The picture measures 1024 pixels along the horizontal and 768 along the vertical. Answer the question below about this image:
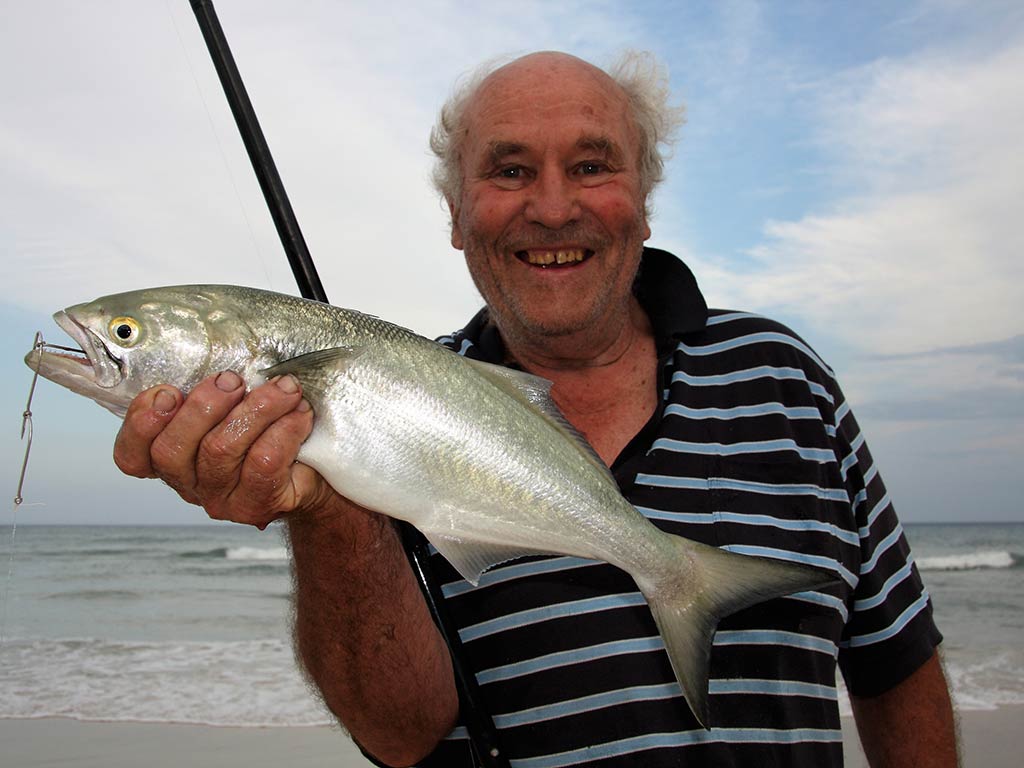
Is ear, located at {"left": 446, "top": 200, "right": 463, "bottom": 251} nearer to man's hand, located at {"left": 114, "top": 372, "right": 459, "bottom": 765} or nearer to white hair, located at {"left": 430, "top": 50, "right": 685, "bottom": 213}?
white hair, located at {"left": 430, "top": 50, "right": 685, "bottom": 213}

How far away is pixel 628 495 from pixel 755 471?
41 centimetres

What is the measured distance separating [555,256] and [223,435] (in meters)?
1.34

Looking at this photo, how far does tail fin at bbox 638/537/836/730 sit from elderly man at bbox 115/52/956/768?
0.36 m

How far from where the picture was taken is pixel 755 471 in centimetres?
245

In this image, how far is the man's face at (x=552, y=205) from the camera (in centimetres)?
264

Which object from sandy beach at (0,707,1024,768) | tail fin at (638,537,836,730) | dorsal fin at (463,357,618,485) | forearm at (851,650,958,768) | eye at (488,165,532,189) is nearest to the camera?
tail fin at (638,537,836,730)

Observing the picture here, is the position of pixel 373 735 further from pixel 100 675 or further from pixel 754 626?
pixel 100 675

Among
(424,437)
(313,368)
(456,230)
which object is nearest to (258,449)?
(313,368)

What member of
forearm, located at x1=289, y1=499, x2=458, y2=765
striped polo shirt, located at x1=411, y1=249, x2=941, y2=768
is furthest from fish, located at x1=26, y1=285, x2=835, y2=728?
striped polo shirt, located at x1=411, y1=249, x2=941, y2=768

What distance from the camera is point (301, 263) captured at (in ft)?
8.65

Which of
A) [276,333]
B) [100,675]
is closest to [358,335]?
[276,333]

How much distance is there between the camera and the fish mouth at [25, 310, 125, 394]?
5.62 ft

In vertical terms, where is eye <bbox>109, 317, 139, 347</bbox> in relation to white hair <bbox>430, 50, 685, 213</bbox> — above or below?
below

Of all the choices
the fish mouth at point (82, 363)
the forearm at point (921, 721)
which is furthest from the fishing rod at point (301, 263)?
the forearm at point (921, 721)
